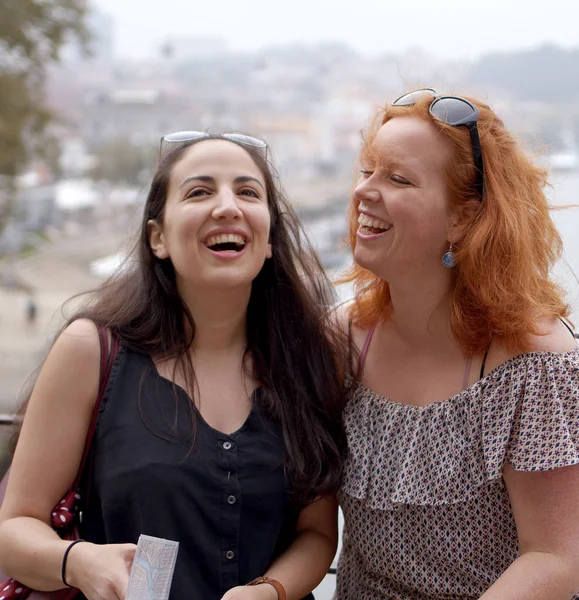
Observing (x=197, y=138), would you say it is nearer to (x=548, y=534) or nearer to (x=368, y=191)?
(x=368, y=191)

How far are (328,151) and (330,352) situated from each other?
1120cm

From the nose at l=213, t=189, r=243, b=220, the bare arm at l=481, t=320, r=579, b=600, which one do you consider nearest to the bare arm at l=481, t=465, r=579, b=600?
the bare arm at l=481, t=320, r=579, b=600

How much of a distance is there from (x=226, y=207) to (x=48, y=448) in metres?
0.68

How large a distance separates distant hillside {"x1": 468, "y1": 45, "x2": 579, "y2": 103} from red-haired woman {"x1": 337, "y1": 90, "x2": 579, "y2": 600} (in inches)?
99.3

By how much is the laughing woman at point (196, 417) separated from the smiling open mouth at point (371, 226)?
0.24 m

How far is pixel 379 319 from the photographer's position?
2.06 meters

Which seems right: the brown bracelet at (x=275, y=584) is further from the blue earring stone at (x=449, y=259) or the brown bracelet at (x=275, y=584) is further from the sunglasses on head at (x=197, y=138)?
the sunglasses on head at (x=197, y=138)

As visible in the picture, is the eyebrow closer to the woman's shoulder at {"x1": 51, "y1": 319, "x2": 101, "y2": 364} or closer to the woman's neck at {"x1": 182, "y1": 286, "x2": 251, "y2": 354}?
the woman's neck at {"x1": 182, "y1": 286, "x2": 251, "y2": 354}

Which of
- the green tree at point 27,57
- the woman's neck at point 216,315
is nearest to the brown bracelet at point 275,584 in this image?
the woman's neck at point 216,315

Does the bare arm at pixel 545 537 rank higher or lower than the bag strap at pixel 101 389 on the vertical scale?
lower

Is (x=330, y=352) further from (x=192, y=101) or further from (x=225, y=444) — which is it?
(x=192, y=101)

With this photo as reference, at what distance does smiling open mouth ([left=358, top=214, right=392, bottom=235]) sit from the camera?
72.7 inches

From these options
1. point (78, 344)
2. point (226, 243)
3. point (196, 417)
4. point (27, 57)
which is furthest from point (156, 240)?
point (27, 57)

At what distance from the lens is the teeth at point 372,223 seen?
184 centimetres
